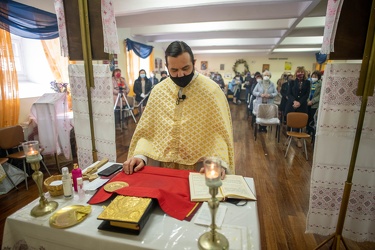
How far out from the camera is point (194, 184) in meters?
1.27

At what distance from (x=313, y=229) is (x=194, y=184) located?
4.22 ft

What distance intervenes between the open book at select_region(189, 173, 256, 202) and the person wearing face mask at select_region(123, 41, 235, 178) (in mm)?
222

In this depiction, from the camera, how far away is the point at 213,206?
0.83 m

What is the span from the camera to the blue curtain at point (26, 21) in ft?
10.8

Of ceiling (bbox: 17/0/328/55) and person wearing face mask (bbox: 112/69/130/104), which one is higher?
ceiling (bbox: 17/0/328/55)

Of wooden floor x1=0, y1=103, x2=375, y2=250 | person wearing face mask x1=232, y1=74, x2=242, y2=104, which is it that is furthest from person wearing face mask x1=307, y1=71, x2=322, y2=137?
person wearing face mask x1=232, y1=74, x2=242, y2=104

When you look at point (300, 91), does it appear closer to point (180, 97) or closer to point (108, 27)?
point (180, 97)

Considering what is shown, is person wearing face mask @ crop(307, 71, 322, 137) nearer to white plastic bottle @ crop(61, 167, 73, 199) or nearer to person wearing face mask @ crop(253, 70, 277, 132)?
person wearing face mask @ crop(253, 70, 277, 132)

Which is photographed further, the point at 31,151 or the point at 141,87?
the point at 141,87

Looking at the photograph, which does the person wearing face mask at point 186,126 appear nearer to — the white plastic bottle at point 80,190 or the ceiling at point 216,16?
the white plastic bottle at point 80,190

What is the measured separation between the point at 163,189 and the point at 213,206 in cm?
41

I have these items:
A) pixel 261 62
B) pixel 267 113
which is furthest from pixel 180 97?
pixel 261 62

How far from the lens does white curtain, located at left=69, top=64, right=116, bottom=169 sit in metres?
2.17

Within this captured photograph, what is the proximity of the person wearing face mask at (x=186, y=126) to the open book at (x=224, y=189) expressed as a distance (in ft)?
0.73
